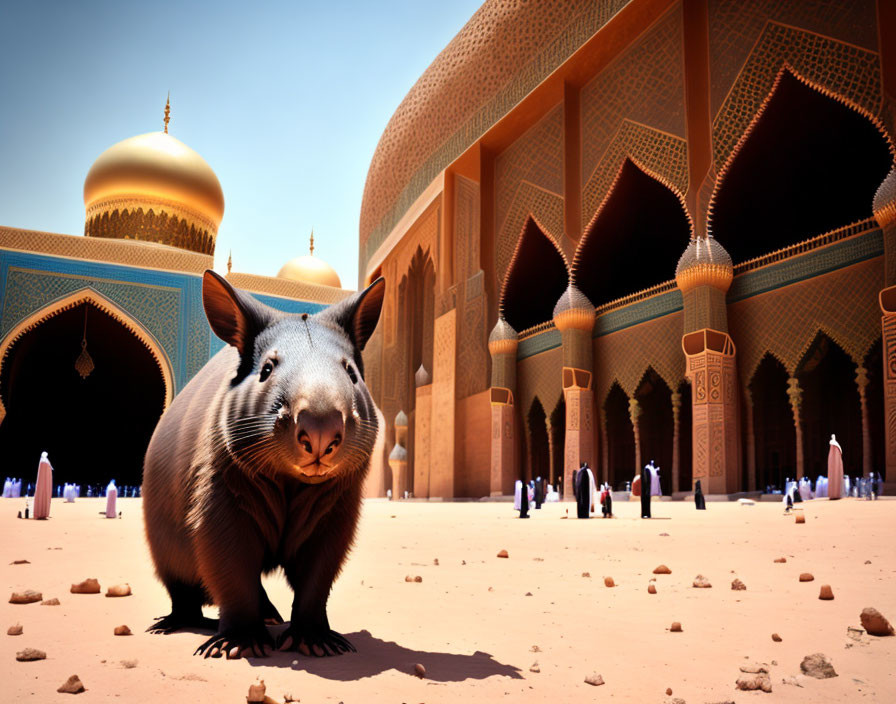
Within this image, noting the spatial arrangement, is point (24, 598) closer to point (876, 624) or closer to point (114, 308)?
point (876, 624)

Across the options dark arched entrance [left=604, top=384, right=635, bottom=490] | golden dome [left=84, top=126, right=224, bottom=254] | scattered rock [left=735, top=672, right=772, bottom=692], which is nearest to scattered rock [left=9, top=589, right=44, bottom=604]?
scattered rock [left=735, top=672, right=772, bottom=692]

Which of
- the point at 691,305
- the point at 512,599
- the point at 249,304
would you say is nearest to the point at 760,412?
the point at 691,305

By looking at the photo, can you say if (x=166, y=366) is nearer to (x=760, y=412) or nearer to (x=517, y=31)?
(x=517, y=31)

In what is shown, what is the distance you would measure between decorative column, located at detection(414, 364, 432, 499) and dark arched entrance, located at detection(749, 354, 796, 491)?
10.2 m

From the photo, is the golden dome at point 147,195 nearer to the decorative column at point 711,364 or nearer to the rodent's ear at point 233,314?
the decorative column at point 711,364

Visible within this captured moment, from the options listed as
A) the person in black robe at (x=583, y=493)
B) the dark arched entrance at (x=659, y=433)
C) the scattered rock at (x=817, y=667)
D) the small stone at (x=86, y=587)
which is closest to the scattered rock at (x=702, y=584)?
the scattered rock at (x=817, y=667)

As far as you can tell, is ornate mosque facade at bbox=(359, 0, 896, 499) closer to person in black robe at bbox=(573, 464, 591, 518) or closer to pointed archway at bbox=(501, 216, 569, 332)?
pointed archway at bbox=(501, 216, 569, 332)

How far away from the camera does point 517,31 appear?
20703 mm

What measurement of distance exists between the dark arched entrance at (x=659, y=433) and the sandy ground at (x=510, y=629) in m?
15.3

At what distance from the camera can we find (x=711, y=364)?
14445 mm

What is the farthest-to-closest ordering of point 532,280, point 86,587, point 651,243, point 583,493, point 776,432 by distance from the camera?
point 532,280, point 651,243, point 776,432, point 583,493, point 86,587

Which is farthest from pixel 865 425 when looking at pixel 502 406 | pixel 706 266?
pixel 502 406

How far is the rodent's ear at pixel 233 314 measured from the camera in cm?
252

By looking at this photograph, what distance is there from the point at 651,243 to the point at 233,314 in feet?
68.4
